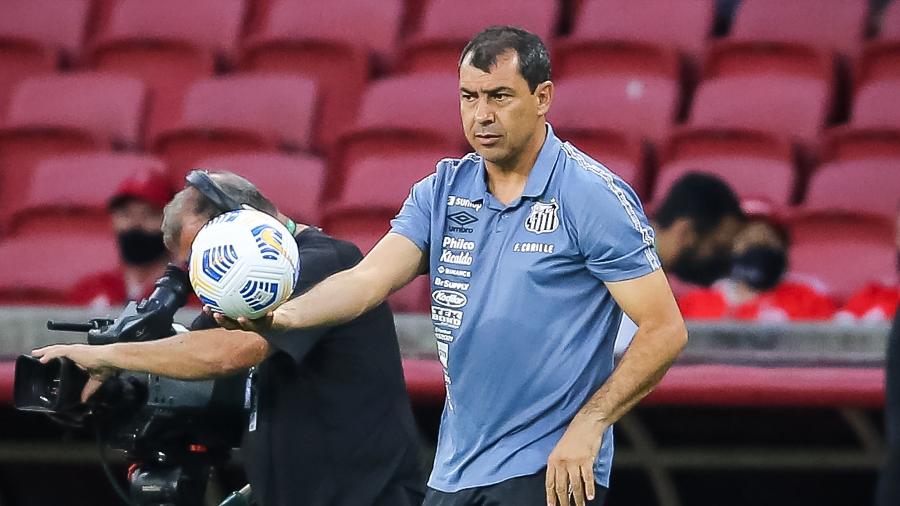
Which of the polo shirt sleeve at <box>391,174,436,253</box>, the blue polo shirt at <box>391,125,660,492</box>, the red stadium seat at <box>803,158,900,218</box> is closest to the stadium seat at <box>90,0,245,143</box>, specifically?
the red stadium seat at <box>803,158,900,218</box>

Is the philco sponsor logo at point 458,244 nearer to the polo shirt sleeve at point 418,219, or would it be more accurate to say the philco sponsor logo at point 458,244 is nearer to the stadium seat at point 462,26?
the polo shirt sleeve at point 418,219

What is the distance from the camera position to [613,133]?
779 cm

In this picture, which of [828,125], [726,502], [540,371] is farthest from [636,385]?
[828,125]

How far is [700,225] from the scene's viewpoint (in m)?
6.78

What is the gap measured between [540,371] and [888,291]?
324 cm

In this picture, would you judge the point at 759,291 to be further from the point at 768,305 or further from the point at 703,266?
the point at 703,266

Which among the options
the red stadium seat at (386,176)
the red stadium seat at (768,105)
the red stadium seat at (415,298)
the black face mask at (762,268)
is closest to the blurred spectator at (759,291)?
the black face mask at (762,268)

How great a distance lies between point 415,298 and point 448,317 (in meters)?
3.28

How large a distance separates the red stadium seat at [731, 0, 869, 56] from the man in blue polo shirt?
196 inches

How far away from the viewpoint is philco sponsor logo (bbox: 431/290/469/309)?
12.3ft

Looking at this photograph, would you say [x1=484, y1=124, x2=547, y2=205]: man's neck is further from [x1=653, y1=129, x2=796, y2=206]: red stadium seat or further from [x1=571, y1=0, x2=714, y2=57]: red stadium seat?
[x1=571, y1=0, x2=714, y2=57]: red stadium seat

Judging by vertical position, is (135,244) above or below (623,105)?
below

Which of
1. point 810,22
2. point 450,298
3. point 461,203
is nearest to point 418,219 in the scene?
point 461,203

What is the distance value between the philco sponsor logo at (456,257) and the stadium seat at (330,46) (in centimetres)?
494
